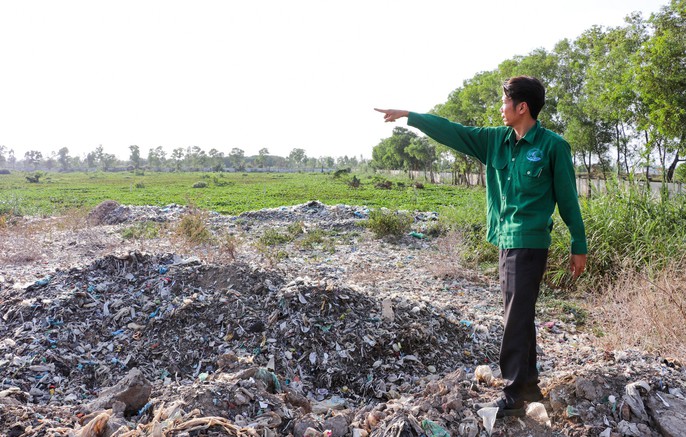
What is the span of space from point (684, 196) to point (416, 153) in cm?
3373

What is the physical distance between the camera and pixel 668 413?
2.19m

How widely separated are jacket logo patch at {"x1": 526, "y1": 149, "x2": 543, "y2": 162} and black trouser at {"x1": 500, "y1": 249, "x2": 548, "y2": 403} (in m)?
0.44

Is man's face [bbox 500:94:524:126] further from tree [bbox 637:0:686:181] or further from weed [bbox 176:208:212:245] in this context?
tree [bbox 637:0:686:181]

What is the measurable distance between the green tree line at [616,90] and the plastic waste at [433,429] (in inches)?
206

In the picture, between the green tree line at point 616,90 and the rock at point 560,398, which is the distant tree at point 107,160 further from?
the rock at point 560,398

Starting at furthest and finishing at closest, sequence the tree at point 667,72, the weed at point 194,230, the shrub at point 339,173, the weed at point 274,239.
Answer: the shrub at point 339,173 < the tree at point 667,72 < the weed at point 274,239 < the weed at point 194,230

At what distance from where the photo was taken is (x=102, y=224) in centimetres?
1230

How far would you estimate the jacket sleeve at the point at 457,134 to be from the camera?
2.52m

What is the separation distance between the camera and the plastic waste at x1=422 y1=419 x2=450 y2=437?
2.15 metres

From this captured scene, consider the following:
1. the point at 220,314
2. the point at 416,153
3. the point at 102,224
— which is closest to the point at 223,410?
the point at 220,314

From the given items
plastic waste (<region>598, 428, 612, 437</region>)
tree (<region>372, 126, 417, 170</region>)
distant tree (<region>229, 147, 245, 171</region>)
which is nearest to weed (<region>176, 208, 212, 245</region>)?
plastic waste (<region>598, 428, 612, 437</region>)

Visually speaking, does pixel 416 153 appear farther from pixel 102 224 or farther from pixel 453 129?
pixel 453 129

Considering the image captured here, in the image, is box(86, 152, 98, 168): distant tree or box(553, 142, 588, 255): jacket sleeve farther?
box(86, 152, 98, 168): distant tree

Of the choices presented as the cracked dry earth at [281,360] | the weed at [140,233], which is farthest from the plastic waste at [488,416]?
the weed at [140,233]
